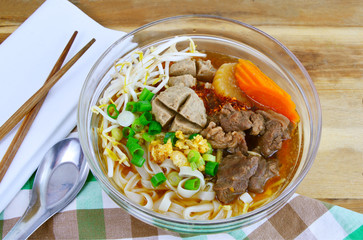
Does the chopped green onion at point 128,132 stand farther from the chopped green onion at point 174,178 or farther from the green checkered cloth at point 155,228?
the green checkered cloth at point 155,228

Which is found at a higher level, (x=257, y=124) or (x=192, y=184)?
(x=257, y=124)

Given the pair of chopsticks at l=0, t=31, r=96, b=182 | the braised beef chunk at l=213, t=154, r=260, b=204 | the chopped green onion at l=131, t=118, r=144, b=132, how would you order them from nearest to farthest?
the braised beef chunk at l=213, t=154, r=260, b=204 < the chopped green onion at l=131, t=118, r=144, b=132 < the pair of chopsticks at l=0, t=31, r=96, b=182

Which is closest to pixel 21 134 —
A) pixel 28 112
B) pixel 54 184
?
pixel 28 112

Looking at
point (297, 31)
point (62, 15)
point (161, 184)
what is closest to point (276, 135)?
point (161, 184)

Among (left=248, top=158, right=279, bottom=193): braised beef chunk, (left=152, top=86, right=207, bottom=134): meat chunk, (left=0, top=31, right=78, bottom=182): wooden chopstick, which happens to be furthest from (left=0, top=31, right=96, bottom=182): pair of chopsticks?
(left=248, top=158, right=279, bottom=193): braised beef chunk

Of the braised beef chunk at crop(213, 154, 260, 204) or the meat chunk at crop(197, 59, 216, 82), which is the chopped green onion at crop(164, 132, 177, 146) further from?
the meat chunk at crop(197, 59, 216, 82)

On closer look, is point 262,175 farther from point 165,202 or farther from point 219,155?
point 165,202

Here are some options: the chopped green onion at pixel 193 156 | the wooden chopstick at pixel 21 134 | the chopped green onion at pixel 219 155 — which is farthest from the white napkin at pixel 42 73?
the chopped green onion at pixel 219 155
